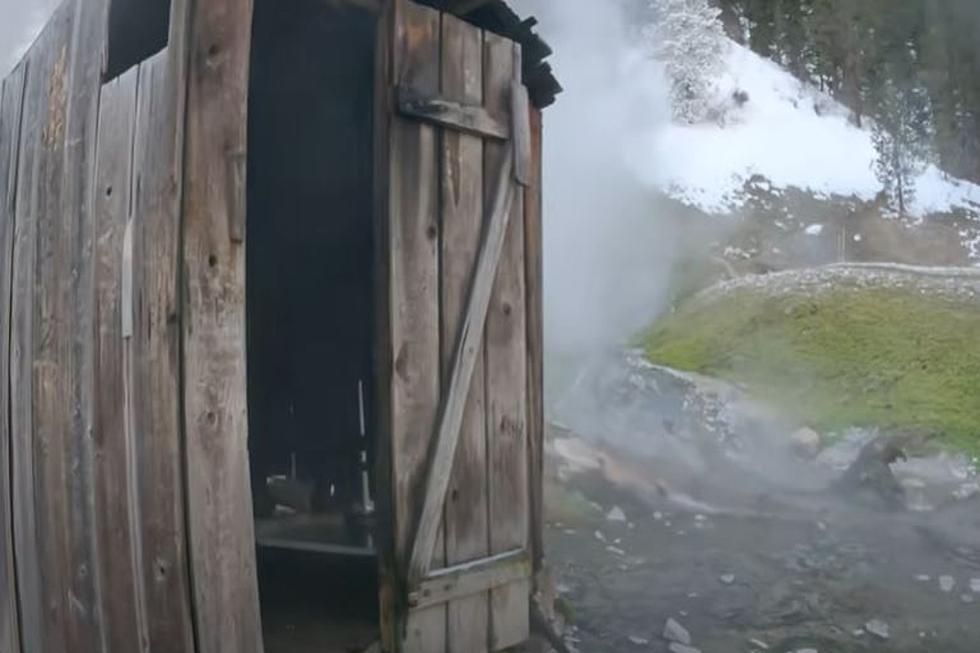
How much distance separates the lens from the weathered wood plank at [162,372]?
7.39 feet

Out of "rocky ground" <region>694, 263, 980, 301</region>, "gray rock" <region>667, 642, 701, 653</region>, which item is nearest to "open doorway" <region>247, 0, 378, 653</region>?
"gray rock" <region>667, 642, 701, 653</region>

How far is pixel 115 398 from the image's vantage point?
7.88 feet

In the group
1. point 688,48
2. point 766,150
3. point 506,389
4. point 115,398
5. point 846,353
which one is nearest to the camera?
point 115,398

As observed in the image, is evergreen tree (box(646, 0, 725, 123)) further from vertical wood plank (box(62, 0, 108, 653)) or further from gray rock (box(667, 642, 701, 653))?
vertical wood plank (box(62, 0, 108, 653))

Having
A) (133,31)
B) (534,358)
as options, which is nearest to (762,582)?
(534,358)

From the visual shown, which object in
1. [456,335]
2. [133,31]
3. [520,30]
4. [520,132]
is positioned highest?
[520,30]

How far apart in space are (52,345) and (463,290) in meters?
1.35

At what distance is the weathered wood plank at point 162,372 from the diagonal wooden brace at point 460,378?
886mm

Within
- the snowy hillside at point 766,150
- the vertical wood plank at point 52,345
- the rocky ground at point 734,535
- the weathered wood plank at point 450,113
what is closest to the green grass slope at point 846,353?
the rocky ground at point 734,535

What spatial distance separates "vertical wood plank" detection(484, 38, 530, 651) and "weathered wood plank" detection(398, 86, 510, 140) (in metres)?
0.06

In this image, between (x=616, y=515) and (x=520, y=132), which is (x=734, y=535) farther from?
(x=520, y=132)

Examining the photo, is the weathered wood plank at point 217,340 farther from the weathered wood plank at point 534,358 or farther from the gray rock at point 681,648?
the gray rock at point 681,648

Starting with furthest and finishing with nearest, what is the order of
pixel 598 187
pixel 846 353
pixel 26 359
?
pixel 598 187
pixel 846 353
pixel 26 359

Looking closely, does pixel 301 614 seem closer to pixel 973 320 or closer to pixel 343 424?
pixel 343 424
